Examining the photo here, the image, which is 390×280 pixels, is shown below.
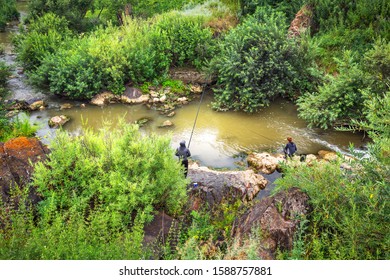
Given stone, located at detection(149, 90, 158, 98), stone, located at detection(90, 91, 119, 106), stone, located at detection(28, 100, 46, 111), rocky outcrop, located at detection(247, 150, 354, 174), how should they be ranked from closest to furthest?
rocky outcrop, located at detection(247, 150, 354, 174), stone, located at detection(28, 100, 46, 111), stone, located at detection(90, 91, 119, 106), stone, located at detection(149, 90, 158, 98)

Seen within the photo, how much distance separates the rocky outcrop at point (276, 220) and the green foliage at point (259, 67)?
9189 millimetres

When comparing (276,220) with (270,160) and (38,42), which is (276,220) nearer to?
(270,160)

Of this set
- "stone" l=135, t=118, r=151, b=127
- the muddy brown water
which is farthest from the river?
"stone" l=135, t=118, r=151, b=127

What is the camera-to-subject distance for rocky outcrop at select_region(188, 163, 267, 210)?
33.4 feet

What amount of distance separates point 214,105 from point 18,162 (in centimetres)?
1021

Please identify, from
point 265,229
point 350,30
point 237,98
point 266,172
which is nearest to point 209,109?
point 237,98

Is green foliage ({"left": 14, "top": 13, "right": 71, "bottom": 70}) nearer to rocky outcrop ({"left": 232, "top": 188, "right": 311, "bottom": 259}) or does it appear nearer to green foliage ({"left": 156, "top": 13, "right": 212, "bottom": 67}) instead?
green foliage ({"left": 156, "top": 13, "right": 212, "bottom": 67})

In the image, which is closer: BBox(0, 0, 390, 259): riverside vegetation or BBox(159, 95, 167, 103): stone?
BBox(0, 0, 390, 259): riverside vegetation

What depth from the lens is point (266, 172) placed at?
12.7 metres

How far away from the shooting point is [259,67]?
649 inches

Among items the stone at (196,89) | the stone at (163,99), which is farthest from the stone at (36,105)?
the stone at (196,89)

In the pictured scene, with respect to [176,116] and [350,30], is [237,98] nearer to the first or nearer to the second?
[176,116]

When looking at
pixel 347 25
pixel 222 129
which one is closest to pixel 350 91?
pixel 222 129

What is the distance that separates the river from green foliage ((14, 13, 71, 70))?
2025 mm
